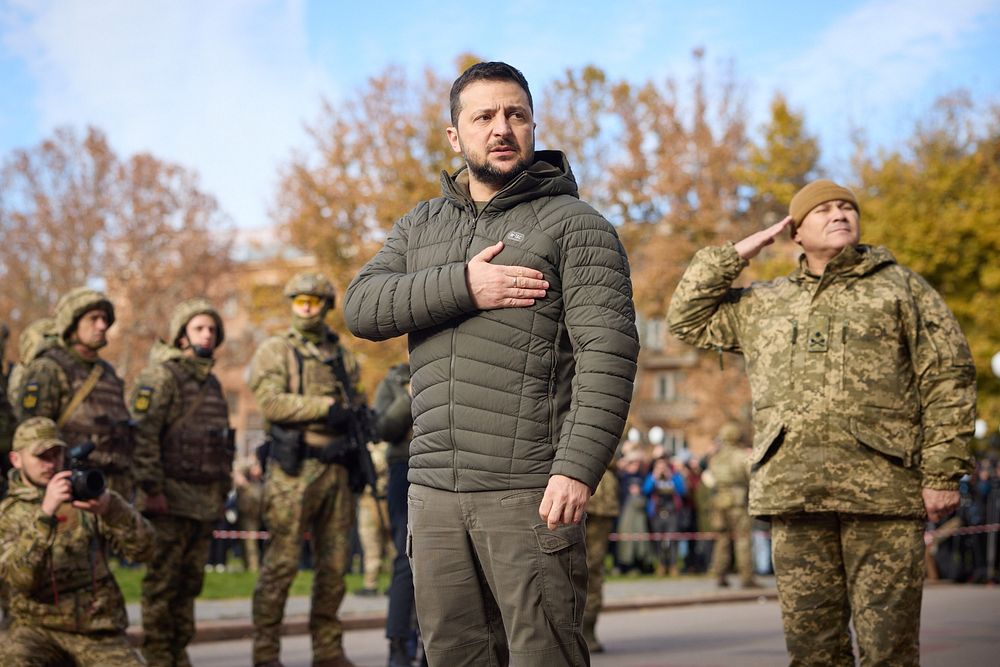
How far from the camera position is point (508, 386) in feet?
13.4

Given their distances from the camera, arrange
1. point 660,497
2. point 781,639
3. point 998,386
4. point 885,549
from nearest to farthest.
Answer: point 885,549 < point 781,639 < point 660,497 < point 998,386

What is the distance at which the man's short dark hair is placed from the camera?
4.31 meters

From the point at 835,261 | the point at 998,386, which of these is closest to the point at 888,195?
the point at 998,386

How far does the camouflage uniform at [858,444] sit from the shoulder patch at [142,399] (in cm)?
437

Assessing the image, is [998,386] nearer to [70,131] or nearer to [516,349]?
[70,131]

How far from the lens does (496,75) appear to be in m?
4.30

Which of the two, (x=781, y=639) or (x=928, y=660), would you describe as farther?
(x=781, y=639)

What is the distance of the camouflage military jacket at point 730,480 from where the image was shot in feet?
64.1

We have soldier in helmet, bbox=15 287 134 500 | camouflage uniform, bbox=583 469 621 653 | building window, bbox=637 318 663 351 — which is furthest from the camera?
building window, bbox=637 318 663 351

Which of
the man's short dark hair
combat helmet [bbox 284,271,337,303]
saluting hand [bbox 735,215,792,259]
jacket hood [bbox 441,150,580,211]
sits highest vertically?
combat helmet [bbox 284,271,337,303]

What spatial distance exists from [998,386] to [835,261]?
32.1 meters

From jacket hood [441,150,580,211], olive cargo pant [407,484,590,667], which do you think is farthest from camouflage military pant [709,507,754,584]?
olive cargo pant [407,484,590,667]

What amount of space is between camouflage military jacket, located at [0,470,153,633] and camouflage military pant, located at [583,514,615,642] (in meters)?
4.34

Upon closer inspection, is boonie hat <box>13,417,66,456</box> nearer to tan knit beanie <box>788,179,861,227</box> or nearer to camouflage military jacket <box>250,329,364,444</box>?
camouflage military jacket <box>250,329,364,444</box>
